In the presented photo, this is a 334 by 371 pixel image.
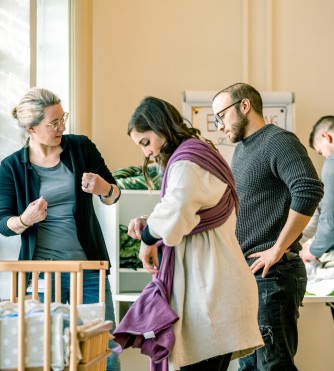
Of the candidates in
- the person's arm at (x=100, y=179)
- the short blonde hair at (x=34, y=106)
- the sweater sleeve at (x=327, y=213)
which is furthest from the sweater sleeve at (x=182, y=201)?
the sweater sleeve at (x=327, y=213)

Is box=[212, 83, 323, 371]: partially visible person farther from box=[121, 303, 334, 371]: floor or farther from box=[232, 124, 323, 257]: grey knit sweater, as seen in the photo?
box=[121, 303, 334, 371]: floor

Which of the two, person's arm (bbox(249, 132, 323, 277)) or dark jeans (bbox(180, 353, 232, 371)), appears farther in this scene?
person's arm (bbox(249, 132, 323, 277))

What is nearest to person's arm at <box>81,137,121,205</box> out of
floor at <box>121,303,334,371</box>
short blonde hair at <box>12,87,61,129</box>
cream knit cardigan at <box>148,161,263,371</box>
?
short blonde hair at <box>12,87,61,129</box>

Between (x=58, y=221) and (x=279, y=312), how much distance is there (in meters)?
0.86

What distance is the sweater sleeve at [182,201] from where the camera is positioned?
6.81 feet

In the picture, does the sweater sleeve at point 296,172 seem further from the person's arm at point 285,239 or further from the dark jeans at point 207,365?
the dark jeans at point 207,365

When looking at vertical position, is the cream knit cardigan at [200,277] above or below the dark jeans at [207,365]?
above

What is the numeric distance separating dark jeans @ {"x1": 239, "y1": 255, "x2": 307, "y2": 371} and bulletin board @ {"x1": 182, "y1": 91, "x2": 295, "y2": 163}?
2.00 metres

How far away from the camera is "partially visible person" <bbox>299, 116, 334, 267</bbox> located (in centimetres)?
376

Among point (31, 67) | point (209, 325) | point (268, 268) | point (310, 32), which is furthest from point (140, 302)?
point (310, 32)

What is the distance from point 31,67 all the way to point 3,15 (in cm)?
25

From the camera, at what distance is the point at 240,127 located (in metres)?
2.80

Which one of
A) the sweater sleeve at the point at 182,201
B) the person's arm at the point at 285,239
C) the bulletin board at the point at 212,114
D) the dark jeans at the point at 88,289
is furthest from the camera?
the bulletin board at the point at 212,114

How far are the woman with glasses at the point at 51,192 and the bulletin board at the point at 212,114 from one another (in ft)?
5.90
